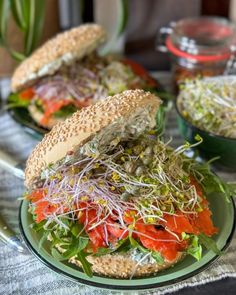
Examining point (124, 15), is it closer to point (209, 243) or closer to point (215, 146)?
point (215, 146)

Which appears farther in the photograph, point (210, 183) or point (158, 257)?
point (210, 183)

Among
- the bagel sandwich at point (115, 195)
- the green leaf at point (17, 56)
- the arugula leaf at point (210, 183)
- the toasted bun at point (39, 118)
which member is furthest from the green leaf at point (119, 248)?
the green leaf at point (17, 56)

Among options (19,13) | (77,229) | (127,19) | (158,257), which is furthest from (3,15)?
(158,257)

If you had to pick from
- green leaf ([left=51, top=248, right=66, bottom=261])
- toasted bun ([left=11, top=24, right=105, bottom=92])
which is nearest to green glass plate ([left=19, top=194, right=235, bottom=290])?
green leaf ([left=51, top=248, right=66, bottom=261])

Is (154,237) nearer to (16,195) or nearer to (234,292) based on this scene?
(234,292)

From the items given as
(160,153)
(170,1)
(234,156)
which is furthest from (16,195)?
(170,1)
